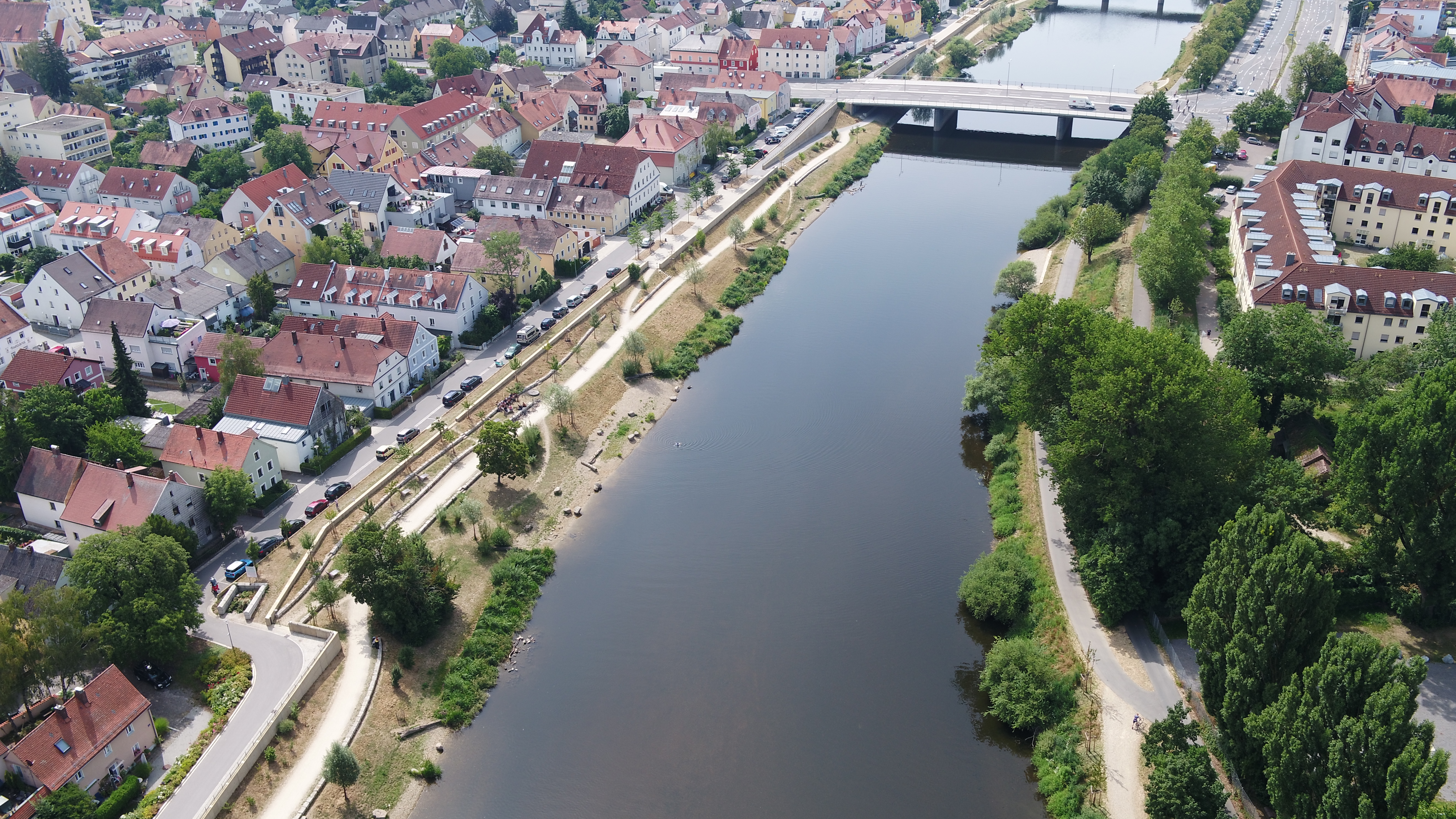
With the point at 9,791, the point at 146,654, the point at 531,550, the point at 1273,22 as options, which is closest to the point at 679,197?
the point at 531,550

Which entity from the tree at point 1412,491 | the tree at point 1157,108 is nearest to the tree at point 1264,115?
the tree at point 1157,108

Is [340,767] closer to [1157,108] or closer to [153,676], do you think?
[153,676]

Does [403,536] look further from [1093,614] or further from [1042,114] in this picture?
[1042,114]

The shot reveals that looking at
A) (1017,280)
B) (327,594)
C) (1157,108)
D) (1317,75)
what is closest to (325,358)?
(327,594)

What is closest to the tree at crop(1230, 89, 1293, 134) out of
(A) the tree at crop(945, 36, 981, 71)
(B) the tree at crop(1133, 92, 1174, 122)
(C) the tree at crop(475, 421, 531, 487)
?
(B) the tree at crop(1133, 92, 1174, 122)

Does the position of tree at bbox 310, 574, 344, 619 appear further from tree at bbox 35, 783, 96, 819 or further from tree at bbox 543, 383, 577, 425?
tree at bbox 543, 383, 577, 425

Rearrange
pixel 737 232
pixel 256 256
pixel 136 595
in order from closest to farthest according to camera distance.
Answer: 1. pixel 136 595
2. pixel 256 256
3. pixel 737 232

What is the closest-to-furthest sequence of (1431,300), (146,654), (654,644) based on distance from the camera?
(146,654), (654,644), (1431,300)
